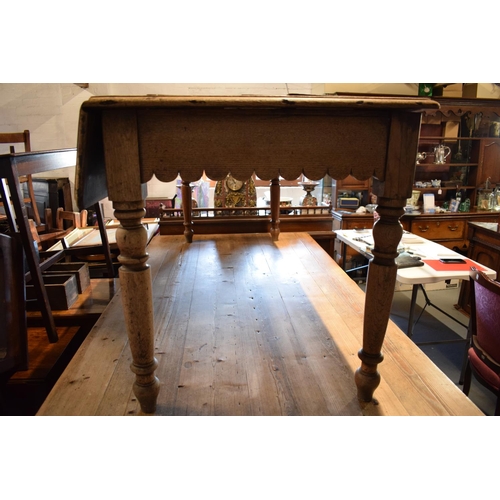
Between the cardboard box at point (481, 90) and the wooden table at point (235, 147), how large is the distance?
482cm

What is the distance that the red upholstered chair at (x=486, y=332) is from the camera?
199 centimetres

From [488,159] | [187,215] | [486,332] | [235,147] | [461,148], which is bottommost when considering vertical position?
[486,332]

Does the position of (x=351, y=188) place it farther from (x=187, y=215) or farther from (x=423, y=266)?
(x=187, y=215)

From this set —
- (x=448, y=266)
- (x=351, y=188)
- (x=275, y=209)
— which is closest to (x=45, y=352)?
(x=275, y=209)

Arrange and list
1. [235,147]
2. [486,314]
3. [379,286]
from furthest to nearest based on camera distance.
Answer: [486,314]
[379,286]
[235,147]

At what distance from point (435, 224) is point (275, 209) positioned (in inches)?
111

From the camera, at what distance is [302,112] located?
0.96 m

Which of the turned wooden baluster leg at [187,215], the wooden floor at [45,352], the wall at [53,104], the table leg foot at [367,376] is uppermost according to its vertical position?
the wall at [53,104]

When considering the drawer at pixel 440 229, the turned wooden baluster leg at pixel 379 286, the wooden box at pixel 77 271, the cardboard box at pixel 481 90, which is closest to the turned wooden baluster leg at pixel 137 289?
the turned wooden baluster leg at pixel 379 286

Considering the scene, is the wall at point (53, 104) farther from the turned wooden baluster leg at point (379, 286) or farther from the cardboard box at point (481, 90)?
the turned wooden baluster leg at point (379, 286)

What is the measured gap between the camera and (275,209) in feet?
10.1

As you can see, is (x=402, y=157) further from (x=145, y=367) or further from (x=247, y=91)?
(x=247, y=91)

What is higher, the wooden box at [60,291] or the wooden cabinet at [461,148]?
the wooden cabinet at [461,148]

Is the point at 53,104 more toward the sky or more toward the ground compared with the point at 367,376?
more toward the sky
